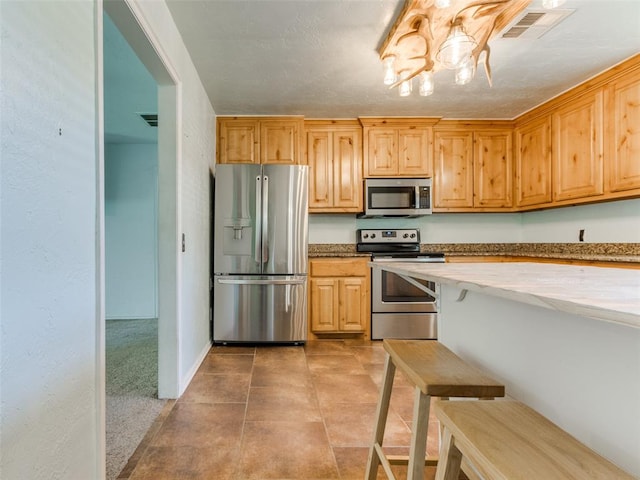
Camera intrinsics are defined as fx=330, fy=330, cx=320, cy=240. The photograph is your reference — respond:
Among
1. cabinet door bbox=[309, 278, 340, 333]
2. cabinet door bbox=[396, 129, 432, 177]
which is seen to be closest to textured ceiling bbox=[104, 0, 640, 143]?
cabinet door bbox=[396, 129, 432, 177]

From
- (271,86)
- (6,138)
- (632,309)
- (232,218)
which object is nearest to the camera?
(632,309)

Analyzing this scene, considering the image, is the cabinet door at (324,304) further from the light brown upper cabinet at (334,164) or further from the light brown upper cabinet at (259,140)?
the light brown upper cabinet at (259,140)

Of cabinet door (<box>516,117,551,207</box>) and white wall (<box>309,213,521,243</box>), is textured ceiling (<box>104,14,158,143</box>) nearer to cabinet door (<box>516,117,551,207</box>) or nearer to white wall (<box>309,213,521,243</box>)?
white wall (<box>309,213,521,243</box>)

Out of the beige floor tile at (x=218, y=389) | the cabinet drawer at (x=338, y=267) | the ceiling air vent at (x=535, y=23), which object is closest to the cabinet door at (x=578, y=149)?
the ceiling air vent at (x=535, y=23)

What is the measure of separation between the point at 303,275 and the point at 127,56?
2189 mm

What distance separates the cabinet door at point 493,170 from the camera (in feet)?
12.0

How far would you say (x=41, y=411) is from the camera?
33.9 inches

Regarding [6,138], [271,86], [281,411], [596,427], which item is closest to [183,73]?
[271,86]

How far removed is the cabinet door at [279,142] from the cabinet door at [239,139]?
71 millimetres

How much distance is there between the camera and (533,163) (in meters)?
3.37

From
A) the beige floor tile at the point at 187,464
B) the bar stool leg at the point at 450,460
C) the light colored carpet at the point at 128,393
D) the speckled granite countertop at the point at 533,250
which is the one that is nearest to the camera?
the bar stool leg at the point at 450,460

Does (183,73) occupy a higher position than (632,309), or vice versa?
(183,73)

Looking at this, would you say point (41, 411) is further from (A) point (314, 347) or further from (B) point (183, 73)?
(A) point (314, 347)

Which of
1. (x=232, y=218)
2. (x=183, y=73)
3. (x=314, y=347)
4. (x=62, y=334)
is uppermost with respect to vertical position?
(x=183, y=73)
